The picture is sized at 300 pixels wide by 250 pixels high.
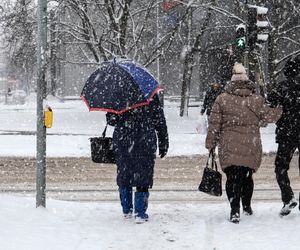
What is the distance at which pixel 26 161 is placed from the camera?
14578 millimetres

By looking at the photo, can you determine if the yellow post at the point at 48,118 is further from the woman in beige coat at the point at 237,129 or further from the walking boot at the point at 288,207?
the walking boot at the point at 288,207

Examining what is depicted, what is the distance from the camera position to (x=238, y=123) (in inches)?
261

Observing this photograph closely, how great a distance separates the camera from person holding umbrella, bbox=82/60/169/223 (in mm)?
6684

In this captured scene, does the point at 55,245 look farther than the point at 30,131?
No

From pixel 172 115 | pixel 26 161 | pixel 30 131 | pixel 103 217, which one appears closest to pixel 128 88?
pixel 103 217

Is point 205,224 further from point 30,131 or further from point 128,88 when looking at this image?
point 30,131

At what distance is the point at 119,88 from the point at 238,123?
1335 mm

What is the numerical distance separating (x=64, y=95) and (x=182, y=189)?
4408 cm

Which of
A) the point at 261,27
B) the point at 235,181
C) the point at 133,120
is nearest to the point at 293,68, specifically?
the point at 235,181

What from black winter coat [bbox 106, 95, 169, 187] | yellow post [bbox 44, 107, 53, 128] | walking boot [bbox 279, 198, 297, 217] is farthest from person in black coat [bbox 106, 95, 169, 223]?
walking boot [bbox 279, 198, 297, 217]

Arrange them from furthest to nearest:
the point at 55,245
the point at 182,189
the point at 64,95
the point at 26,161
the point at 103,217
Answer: the point at 64,95 → the point at 26,161 → the point at 182,189 → the point at 103,217 → the point at 55,245

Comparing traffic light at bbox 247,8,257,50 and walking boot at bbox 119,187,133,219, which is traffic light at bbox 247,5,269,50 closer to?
traffic light at bbox 247,8,257,50

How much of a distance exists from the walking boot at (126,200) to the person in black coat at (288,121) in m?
1.68

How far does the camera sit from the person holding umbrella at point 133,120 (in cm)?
668
